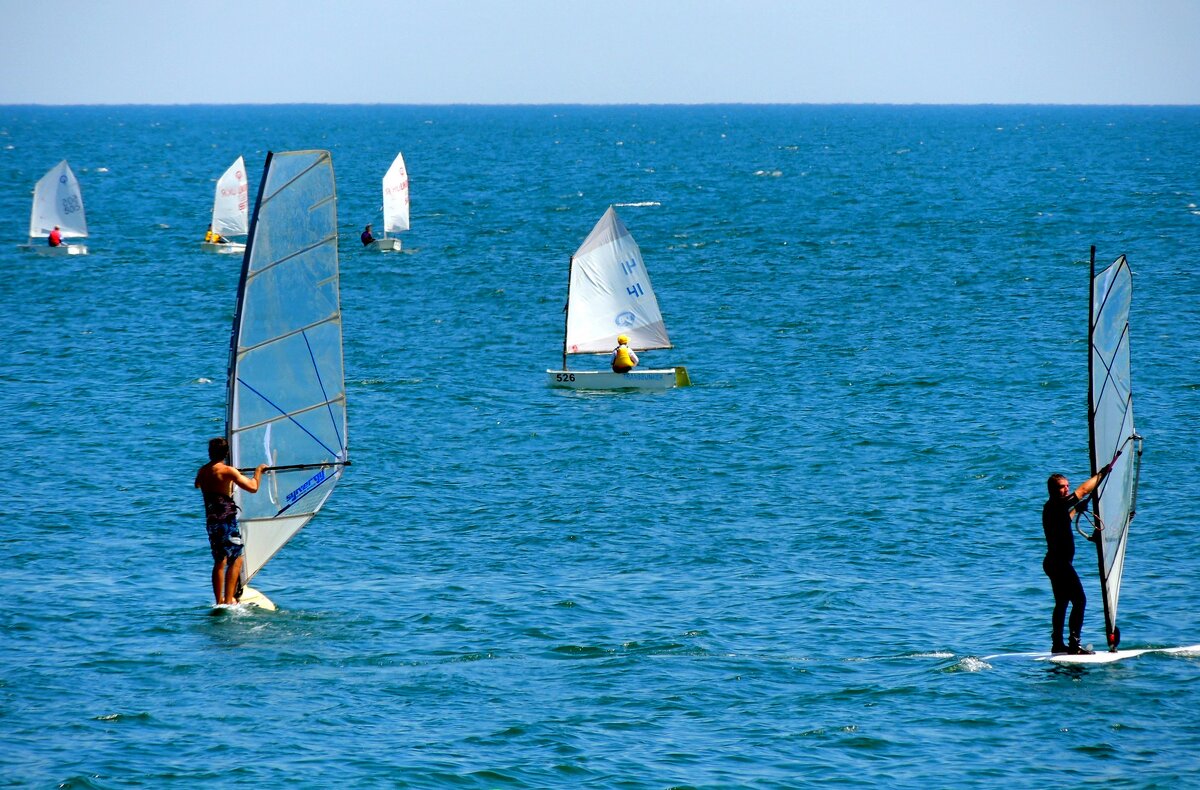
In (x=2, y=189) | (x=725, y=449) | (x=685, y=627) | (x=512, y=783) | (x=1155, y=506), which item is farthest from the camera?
(x=2, y=189)

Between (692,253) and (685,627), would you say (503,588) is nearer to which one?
(685,627)

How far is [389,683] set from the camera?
1858cm

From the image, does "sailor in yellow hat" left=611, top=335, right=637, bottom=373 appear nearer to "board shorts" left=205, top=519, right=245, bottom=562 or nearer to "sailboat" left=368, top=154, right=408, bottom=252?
"board shorts" left=205, top=519, right=245, bottom=562

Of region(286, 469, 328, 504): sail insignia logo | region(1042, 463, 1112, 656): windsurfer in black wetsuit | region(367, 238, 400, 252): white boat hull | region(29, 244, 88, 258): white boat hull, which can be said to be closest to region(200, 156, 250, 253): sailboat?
region(29, 244, 88, 258): white boat hull

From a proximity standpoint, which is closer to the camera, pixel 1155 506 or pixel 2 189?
pixel 1155 506

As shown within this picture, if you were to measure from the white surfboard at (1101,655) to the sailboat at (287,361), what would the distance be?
1042 cm

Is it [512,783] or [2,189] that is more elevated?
[2,189]

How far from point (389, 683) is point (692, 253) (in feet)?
182

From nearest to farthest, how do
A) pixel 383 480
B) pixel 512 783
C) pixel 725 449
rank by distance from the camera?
pixel 512 783 < pixel 383 480 < pixel 725 449

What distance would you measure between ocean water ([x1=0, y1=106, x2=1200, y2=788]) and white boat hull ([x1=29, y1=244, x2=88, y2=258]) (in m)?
5.82

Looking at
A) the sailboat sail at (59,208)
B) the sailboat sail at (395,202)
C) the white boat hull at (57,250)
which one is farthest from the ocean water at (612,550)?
the sailboat sail at (395,202)

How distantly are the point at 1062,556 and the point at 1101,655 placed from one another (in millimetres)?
1832

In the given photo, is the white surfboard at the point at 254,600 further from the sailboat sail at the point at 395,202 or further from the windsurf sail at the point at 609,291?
the sailboat sail at the point at 395,202

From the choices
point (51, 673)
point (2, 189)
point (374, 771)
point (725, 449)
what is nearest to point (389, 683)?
point (374, 771)
